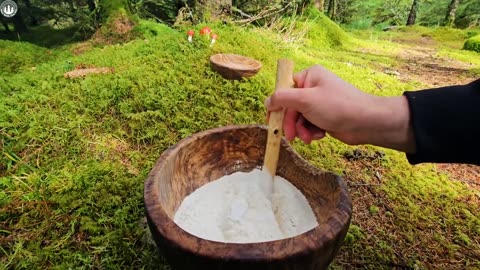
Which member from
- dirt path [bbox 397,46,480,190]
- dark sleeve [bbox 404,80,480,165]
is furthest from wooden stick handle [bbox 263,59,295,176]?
dirt path [bbox 397,46,480,190]

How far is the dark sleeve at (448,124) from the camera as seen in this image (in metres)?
0.88

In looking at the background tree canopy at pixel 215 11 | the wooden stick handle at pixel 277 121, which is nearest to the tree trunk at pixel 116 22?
the background tree canopy at pixel 215 11

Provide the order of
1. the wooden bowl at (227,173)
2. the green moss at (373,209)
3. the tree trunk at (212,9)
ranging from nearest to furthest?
the wooden bowl at (227,173), the green moss at (373,209), the tree trunk at (212,9)

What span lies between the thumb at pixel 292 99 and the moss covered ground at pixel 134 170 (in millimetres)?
823

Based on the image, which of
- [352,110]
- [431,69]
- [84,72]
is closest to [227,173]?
[352,110]

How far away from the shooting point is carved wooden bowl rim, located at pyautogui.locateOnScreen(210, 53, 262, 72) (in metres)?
2.49

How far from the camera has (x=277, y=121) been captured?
1312 millimetres

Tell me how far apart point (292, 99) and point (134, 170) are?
1.12 meters

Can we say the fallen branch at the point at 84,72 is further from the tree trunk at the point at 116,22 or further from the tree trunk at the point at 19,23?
the tree trunk at the point at 19,23

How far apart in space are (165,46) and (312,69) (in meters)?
2.05

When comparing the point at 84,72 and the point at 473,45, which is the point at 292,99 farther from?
the point at 473,45

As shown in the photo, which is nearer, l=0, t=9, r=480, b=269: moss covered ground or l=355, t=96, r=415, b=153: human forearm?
l=355, t=96, r=415, b=153: human forearm

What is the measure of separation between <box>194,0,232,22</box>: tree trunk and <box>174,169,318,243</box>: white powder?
3.19 meters

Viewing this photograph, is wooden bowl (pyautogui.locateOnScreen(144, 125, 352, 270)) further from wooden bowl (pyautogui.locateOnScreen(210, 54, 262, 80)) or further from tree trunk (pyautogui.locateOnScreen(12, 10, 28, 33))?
tree trunk (pyautogui.locateOnScreen(12, 10, 28, 33))
